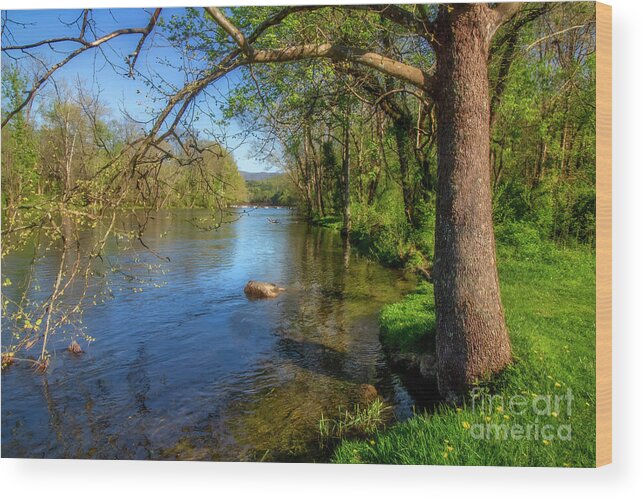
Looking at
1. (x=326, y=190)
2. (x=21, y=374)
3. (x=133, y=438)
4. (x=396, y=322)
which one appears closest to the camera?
(x=133, y=438)

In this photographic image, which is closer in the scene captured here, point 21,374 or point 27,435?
point 27,435

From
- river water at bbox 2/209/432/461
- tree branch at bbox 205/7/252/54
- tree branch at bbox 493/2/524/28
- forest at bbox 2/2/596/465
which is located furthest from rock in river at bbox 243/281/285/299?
tree branch at bbox 493/2/524/28

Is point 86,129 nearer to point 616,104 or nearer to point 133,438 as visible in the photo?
point 133,438

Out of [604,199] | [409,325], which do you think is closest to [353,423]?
[409,325]

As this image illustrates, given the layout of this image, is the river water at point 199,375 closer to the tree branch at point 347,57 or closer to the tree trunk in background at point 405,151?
the tree branch at point 347,57

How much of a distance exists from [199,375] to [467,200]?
13.7ft

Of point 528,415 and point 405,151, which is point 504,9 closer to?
point 528,415

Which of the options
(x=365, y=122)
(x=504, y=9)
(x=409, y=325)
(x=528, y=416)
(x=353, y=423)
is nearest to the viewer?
(x=528, y=416)

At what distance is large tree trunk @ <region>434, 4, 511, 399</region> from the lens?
14.8ft

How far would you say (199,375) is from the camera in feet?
20.8

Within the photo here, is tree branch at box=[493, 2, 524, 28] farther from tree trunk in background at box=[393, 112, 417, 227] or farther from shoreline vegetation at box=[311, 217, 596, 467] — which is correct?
tree trunk in background at box=[393, 112, 417, 227]

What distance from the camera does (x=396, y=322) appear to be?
25.4 ft

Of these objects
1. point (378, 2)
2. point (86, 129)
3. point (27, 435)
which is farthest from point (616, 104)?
point (27, 435)

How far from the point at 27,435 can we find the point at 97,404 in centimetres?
75
